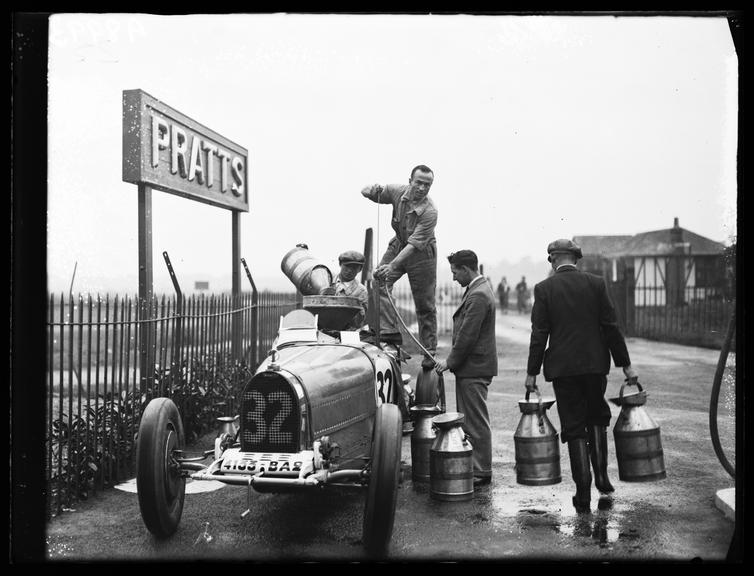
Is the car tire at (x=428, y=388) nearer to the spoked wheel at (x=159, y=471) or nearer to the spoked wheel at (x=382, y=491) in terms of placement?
the spoked wheel at (x=382, y=491)

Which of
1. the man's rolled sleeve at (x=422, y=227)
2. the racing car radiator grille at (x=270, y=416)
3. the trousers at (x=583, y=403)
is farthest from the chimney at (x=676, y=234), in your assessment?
the racing car radiator grille at (x=270, y=416)

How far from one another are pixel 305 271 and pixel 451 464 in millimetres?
3649

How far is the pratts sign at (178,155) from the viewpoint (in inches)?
285

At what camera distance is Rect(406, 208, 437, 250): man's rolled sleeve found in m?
8.04

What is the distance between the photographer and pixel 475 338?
6340 millimetres

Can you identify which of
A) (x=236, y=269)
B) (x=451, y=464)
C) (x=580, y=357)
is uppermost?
(x=236, y=269)

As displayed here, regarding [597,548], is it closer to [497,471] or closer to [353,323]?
[497,471]

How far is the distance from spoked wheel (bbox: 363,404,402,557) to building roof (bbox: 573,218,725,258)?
23356 millimetres

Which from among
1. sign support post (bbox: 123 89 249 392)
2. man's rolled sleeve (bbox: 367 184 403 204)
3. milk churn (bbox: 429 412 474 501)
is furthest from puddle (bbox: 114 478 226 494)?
man's rolled sleeve (bbox: 367 184 403 204)

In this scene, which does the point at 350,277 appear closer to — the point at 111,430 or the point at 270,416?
the point at 111,430

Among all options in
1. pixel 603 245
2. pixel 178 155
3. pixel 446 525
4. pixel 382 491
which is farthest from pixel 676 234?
pixel 382 491

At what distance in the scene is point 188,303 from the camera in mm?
7953

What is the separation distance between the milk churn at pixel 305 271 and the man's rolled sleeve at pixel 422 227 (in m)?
1.15

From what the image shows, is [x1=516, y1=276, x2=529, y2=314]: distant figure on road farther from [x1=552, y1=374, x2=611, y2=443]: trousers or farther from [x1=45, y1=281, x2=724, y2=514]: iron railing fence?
[x1=552, y1=374, x2=611, y2=443]: trousers
